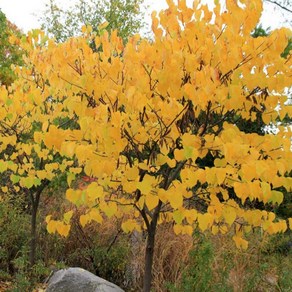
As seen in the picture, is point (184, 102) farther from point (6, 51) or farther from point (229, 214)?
point (6, 51)

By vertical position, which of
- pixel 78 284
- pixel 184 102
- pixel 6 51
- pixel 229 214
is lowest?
pixel 78 284

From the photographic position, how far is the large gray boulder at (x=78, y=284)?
467 cm

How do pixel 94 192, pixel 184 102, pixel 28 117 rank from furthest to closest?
pixel 28 117, pixel 184 102, pixel 94 192

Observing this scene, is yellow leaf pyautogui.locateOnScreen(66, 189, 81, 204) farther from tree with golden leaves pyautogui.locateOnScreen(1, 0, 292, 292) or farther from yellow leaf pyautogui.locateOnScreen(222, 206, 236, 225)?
yellow leaf pyautogui.locateOnScreen(222, 206, 236, 225)

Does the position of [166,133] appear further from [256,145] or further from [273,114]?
[273,114]

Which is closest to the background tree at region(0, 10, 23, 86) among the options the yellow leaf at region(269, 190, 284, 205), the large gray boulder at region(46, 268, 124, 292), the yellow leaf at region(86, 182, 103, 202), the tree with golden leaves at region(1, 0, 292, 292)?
the large gray boulder at region(46, 268, 124, 292)

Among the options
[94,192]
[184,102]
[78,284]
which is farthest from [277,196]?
[78,284]

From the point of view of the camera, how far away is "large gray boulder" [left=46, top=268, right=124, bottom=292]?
15.3 ft

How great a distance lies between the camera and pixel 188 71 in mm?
2756

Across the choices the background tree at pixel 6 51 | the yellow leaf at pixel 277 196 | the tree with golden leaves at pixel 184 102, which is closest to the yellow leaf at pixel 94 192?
the tree with golden leaves at pixel 184 102

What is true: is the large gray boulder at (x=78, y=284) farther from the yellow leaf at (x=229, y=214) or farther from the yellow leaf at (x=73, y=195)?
the yellow leaf at (x=229, y=214)

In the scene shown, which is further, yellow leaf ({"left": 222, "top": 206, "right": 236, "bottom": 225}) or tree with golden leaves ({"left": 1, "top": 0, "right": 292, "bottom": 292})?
yellow leaf ({"left": 222, "top": 206, "right": 236, "bottom": 225})

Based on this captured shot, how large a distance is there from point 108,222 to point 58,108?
2402 mm

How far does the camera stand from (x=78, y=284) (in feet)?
15.5
